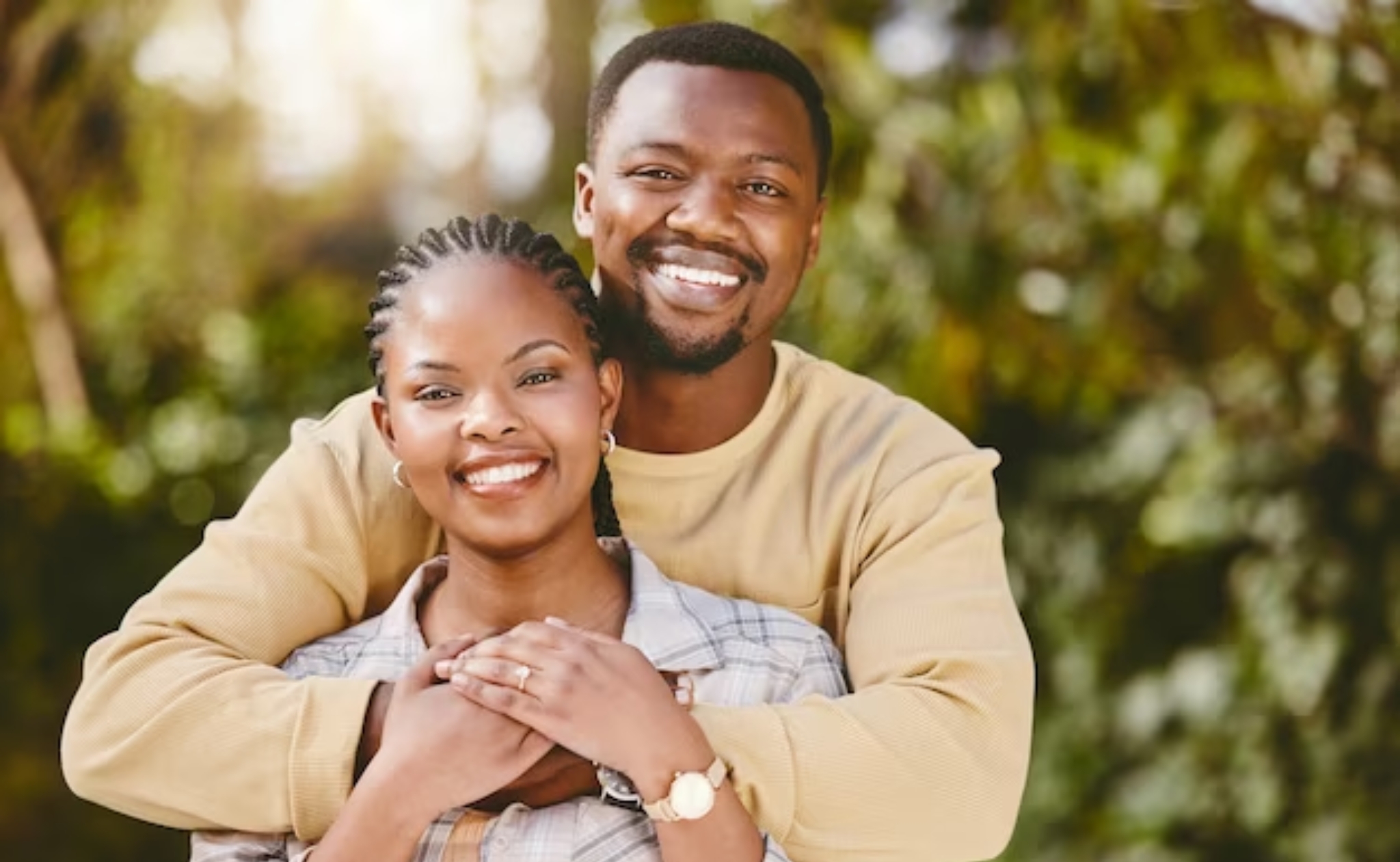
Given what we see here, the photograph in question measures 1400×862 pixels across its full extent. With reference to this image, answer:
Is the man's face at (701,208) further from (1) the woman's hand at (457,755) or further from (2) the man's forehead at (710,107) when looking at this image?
(1) the woman's hand at (457,755)

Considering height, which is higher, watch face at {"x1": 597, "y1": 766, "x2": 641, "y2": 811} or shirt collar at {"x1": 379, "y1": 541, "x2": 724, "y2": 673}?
shirt collar at {"x1": 379, "y1": 541, "x2": 724, "y2": 673}

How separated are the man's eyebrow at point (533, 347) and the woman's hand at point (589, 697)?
0.31 m

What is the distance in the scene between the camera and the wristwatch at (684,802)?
84.3 inches

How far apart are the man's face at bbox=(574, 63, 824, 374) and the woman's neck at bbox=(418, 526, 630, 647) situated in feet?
1.30

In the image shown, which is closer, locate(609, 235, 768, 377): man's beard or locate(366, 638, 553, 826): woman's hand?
locate(366, 638, 553, 826): woman's hand

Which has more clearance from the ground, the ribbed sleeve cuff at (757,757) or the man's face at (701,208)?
the man's face at (701,208)

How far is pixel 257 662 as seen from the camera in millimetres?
2447

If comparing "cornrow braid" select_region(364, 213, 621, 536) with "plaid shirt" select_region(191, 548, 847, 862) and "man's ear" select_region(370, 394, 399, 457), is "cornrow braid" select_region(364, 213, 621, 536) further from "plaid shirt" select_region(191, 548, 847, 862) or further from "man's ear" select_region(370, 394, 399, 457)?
"plaid shirt" select_region(191, 548, 847, 862)

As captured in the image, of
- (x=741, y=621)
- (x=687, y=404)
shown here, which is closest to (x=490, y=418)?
(x=741, y=621)

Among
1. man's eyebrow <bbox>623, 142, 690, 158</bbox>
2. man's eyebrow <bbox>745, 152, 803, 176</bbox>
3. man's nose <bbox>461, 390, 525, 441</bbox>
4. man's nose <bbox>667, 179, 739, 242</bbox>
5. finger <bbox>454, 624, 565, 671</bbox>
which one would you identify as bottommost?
finger <bbox>454, 624, 565, 671</bbox>

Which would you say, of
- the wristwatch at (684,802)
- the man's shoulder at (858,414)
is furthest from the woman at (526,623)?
the man's shoulder at (858,414)

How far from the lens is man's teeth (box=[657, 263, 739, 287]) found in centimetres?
268

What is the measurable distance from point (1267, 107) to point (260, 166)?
483 cm

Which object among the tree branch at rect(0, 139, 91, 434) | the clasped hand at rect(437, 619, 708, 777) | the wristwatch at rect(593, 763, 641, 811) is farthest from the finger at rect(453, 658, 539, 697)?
the tree branch at rect(0, 139, 91, 434)
